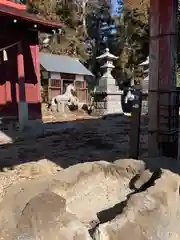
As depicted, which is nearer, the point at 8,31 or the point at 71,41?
the point at 8,31

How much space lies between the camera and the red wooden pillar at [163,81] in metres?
3.72

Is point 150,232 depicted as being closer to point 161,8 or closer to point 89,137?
point 161,8

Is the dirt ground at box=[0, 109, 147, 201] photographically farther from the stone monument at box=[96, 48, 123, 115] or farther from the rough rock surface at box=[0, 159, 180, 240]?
the stone monument at box=[96, 48, 123, 115]

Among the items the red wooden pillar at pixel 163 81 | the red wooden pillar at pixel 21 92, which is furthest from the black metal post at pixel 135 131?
the red wooden pillar at pixel 21 92

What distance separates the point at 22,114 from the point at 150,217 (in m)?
5.87

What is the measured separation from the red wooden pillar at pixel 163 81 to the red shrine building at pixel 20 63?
4102 millimetres

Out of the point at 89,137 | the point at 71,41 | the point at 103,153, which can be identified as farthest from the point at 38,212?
the point at 71,41

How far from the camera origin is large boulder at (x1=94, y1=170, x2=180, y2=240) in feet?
7.48

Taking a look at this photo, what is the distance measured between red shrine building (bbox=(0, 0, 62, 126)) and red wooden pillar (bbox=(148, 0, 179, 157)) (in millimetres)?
4102

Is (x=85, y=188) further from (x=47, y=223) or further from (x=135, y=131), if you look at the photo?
(x=135, y=131)

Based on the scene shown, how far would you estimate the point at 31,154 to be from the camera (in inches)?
195

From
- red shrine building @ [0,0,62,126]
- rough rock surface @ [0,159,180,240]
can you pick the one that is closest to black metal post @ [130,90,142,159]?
rough rock surface @ [0,159,180,240]

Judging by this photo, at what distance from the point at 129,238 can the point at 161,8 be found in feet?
8.82

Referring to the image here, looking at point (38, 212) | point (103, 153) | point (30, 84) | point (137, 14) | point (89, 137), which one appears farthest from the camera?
point (137, 14)
